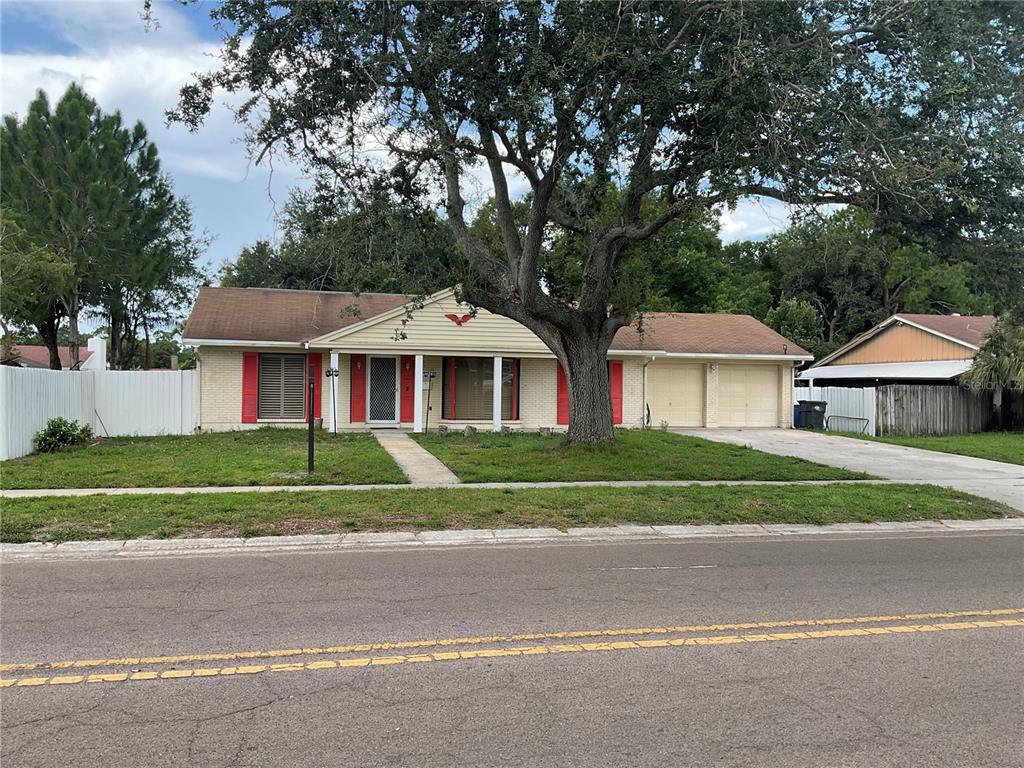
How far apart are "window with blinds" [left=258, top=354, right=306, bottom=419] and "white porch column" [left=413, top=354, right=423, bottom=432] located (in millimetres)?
3084

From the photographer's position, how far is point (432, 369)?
2183 cm

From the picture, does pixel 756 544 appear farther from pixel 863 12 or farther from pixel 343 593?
pixel 863 12

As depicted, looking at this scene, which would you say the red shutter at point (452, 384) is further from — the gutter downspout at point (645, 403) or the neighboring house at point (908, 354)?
the neighboring house at point (908, 354)

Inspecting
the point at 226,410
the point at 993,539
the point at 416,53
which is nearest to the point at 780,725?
the point at 993,539

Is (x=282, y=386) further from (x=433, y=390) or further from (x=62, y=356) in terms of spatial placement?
(x=62, y=356)

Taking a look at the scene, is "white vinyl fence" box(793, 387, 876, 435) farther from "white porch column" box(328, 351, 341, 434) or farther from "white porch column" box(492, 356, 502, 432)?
"white porch column" box(328, 351, 341, 434)

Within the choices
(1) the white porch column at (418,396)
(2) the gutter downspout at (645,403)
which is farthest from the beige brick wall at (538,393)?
(1) the white porch column at (418,396)

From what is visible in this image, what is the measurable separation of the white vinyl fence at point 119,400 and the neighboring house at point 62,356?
8.34 meters

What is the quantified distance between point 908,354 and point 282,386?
85.0 ft

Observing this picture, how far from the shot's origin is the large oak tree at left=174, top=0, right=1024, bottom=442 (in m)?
10.0

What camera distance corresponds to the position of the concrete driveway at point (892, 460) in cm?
1323

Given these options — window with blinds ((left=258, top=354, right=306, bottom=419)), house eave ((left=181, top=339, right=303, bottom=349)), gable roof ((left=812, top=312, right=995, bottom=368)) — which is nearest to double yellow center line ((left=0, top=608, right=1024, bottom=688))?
house eave ((left=181, top=339, right=303, bottom=349))

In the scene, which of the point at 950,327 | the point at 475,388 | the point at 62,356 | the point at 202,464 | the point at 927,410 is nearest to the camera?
the point at 202,464

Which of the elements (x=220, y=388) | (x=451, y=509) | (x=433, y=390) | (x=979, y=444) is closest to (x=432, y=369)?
(x=433, y=390)
